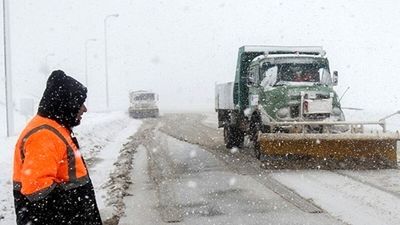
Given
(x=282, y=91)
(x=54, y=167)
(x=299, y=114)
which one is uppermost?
(x=54, y=167)

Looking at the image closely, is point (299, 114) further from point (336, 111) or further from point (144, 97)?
point (144, 97)

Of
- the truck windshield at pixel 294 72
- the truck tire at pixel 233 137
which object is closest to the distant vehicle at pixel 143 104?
the truck tire at pixel 233 137

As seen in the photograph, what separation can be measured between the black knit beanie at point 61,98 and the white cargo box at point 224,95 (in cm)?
1201

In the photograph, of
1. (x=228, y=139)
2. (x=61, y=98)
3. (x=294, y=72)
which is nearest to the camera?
(x=61, y=98)

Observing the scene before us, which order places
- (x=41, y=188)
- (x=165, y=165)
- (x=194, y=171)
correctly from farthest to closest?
1. (x=165, y=165)
2. (x=194, y=171)
3. (x=41, y=188)

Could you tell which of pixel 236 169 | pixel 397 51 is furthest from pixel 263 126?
pixel 397 51

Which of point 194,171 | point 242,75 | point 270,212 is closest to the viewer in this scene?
point 270,212

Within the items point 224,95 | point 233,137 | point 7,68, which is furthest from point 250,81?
point 7,68

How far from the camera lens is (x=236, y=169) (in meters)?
11.4

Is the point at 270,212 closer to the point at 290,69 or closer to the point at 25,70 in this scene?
the point at 290,69

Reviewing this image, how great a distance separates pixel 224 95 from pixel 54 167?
13.5m

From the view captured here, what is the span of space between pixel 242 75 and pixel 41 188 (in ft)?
38.8

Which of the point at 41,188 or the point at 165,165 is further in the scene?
the point at 165,165

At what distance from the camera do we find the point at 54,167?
2996 mm
